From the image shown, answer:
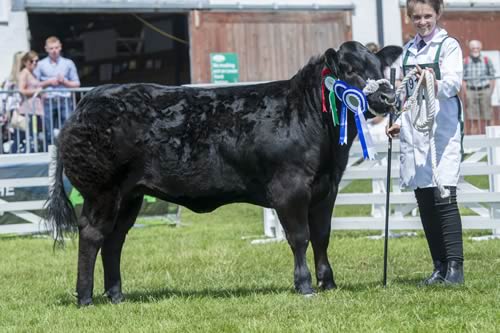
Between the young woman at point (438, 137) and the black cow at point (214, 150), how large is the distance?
1.43ft

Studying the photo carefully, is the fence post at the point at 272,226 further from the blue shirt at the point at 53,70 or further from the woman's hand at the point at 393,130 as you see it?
the blue shirt at the point at 53,70

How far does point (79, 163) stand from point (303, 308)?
6.75ft

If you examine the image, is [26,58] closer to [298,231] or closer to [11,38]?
[11,38]

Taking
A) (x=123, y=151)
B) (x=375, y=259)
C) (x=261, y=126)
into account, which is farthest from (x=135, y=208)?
(x=375, y=259)

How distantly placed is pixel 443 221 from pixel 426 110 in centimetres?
94

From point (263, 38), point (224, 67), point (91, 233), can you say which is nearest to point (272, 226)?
point (91, 233)

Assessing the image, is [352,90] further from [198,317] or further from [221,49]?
[221,49]

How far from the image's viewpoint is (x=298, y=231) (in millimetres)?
7715

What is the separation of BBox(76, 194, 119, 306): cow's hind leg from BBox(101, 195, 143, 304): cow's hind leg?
266mm

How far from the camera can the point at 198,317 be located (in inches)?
274

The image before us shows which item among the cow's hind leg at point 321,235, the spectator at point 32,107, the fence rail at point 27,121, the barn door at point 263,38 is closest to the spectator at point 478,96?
the barn door at point 263,38

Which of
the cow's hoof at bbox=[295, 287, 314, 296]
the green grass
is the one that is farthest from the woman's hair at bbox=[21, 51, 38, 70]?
the cow's hoof at bbox=[295, 287, 314, 296]

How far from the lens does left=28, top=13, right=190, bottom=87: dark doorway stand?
2470 cm

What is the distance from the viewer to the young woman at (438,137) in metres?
7.84
